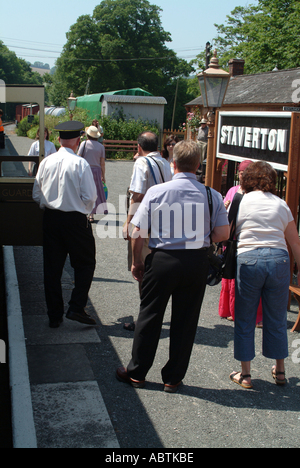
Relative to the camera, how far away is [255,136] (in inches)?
214

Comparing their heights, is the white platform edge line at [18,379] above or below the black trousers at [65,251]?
below

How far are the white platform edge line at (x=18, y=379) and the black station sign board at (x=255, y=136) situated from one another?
3.14m

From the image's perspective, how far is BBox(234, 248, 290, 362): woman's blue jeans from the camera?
3602 millimetres

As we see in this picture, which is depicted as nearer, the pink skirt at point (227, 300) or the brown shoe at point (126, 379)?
the brown shoe at point (126, 379)

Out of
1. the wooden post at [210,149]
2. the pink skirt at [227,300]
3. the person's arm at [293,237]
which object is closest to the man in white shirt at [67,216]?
the pink skirt at [227,300]

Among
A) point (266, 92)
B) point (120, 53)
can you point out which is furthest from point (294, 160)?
point (120, 53)

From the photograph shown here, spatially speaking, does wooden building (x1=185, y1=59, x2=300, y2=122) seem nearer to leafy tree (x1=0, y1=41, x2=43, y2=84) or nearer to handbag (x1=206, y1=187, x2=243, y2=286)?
handbag (x1=206, y1=187, x2=243, y2=286)

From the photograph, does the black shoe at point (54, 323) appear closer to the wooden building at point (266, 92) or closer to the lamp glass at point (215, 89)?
the lamp glass at point (215, 89)

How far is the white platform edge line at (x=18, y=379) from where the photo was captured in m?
2.96

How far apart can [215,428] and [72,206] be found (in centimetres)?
234

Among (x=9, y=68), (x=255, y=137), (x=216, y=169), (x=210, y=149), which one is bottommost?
(x=216, y=169)

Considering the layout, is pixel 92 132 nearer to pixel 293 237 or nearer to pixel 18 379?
pixel 293 237

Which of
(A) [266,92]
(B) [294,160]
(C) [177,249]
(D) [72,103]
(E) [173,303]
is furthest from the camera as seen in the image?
(D) [72,103]

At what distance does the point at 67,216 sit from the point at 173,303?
153 cm
